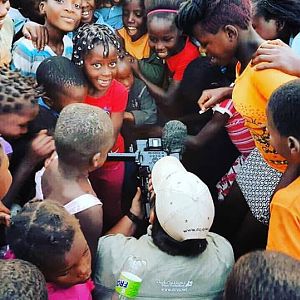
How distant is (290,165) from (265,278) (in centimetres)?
81

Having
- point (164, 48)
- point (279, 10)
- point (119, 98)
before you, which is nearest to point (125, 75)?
point (119, 98)

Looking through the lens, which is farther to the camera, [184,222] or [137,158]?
[137,158]

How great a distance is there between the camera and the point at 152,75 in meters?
3.03

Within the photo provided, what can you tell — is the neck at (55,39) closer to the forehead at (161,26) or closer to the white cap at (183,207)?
the forehead at (161,26)

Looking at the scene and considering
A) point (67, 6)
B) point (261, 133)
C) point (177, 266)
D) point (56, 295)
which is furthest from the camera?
point (67, 6)

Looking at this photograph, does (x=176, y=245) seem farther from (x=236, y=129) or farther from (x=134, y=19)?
(x=134, y=19)

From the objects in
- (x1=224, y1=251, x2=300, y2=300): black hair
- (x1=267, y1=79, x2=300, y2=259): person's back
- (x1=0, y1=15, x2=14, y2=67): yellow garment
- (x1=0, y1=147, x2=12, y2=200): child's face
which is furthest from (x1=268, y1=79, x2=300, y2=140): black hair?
(x1=0, y1=15, x2=14, y2=67): yellow garment

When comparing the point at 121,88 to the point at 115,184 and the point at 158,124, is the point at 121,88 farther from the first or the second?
the point at 115,184

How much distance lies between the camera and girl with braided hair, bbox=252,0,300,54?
298cm

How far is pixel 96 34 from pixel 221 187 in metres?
0.91

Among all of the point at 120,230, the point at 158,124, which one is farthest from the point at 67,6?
the point at 120,230

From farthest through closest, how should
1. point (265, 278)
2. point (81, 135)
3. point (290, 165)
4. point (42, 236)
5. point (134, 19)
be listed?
1. point (134, 19)
2. point (81, 135)
3. point (290, 165)
4. point (42, 236)
5. point (265, 278)

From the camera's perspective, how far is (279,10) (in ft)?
9.80

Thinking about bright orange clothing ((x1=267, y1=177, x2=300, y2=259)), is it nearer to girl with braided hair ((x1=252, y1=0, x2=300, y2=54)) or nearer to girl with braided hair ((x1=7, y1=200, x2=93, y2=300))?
girl with braided hair ((x1=7, y1=200, x2=93, y2=300))
